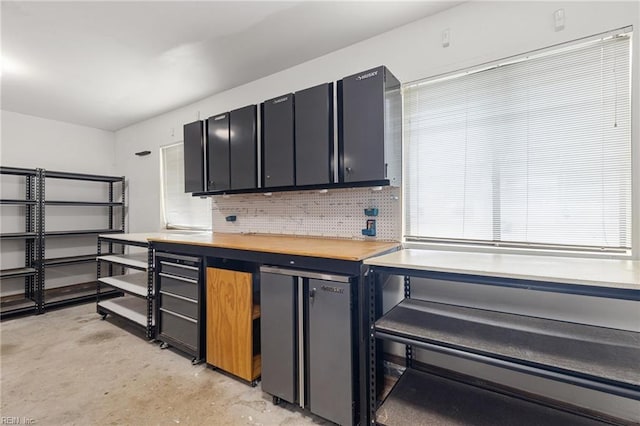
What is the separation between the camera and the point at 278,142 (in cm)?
246

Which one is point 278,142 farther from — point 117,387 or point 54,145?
point 54,145

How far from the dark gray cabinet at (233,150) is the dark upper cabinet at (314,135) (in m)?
0.52

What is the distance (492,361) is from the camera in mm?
1333

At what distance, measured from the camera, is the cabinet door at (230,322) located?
2.07m

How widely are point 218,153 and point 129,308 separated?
78.6 inches

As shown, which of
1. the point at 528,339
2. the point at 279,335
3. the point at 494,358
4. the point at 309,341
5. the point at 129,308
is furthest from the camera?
the point at 129,308

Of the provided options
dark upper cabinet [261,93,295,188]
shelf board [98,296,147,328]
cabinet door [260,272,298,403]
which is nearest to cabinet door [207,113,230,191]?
dark upper cabinet [261,93,295,188]

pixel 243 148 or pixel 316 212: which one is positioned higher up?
pixel 243 148

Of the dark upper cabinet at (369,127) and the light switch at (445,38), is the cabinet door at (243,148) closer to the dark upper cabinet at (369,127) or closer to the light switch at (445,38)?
the dark upper cabinet at (369,127)

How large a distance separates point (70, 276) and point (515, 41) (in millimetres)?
6068

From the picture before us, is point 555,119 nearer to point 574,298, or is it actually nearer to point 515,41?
point 515,41

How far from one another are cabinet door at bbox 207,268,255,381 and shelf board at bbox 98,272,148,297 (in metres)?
1.03

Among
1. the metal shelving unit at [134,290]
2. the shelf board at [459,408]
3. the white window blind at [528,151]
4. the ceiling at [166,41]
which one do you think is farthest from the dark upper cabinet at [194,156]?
the shelf board at [459,408]

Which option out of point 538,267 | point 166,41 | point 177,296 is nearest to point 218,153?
point 166,41
